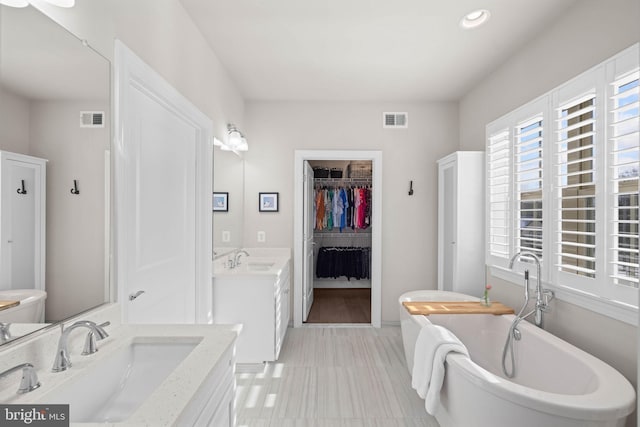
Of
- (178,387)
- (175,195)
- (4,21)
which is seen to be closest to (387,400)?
(178,387)

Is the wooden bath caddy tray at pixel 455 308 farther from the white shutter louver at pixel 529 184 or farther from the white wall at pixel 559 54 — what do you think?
the white wall at pixel 559 54

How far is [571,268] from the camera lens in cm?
195

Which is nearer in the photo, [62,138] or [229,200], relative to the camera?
[62,138]

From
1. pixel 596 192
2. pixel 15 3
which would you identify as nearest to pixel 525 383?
pixel 596 192

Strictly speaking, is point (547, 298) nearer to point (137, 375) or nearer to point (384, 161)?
point (384, 161)

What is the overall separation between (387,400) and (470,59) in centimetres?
282

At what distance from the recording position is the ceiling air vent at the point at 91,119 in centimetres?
118

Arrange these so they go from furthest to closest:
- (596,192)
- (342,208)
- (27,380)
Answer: (342,208), (596,192), (27,380)

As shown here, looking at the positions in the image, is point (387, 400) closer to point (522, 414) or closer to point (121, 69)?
point (522, 414)

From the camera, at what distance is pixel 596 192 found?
1755 mm

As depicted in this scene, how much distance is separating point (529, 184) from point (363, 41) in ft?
5.36

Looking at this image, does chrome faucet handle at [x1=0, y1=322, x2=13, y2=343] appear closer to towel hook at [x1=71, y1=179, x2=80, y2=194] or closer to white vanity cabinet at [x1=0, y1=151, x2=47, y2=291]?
white vanity cabinet at [x1=0, y1=151, x2=47, y2=291]

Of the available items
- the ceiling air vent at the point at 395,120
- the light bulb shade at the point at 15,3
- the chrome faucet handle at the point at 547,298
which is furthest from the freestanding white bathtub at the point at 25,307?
the ceiling air vent at the point at 395,120

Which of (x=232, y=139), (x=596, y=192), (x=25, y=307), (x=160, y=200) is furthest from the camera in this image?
(x=232, y=139)
